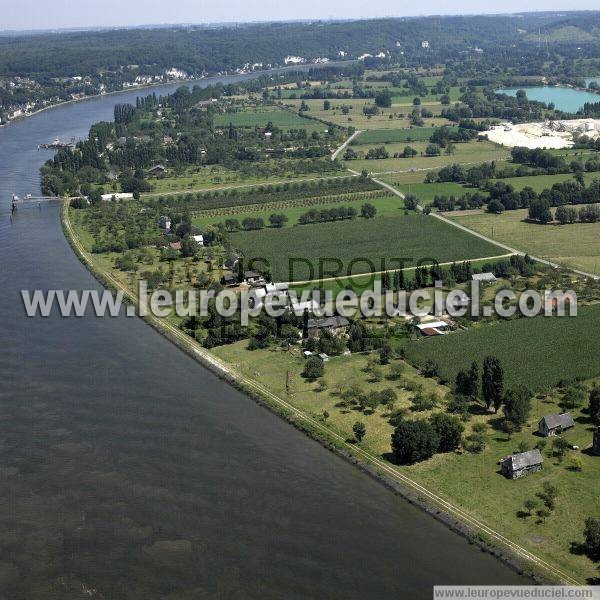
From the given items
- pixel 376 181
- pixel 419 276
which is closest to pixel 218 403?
pixel 419 276

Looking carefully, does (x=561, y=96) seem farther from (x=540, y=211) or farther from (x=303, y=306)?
(x=303, y=306)

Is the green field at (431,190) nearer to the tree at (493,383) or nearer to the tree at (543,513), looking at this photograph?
the tree at (493,383)

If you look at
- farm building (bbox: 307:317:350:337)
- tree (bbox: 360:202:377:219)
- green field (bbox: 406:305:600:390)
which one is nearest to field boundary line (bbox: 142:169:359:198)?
tree (bbox: 360:202:377:219)

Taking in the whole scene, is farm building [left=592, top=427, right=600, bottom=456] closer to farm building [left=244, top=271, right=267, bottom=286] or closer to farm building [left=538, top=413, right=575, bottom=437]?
farm building [left=538, top=413, right=575, bottom=437]

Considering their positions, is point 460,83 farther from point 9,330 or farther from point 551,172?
point 9,330

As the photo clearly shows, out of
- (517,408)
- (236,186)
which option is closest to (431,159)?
(236,186)
